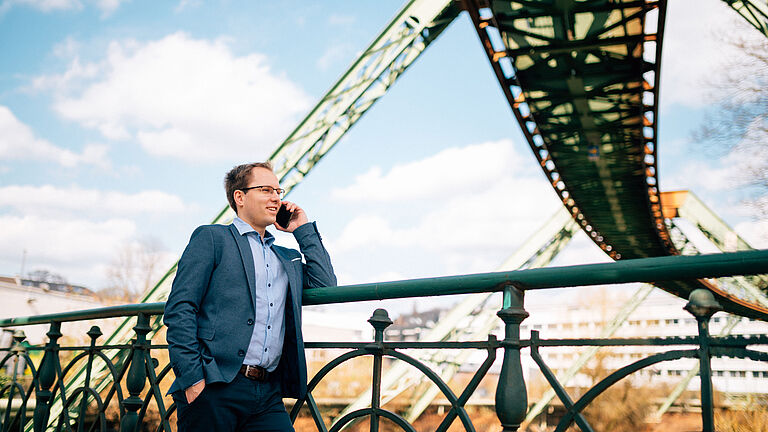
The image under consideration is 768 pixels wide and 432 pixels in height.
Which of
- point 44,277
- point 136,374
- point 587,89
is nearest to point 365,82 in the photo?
point 587,89

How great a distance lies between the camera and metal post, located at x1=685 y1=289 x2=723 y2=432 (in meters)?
1.47

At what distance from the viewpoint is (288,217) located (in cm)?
284

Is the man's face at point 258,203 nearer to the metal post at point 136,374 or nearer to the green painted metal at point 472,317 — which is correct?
the metal post at point 136,374

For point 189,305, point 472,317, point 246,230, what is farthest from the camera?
point 472,317

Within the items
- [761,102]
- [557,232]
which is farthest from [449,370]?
[761,102]

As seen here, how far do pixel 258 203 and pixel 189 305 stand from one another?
0.55 m

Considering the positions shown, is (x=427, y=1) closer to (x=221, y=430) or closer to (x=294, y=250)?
(x=294, y=250)

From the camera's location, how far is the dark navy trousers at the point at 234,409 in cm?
207

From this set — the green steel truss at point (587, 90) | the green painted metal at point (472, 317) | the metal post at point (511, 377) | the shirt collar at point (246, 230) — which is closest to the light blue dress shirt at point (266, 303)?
the shirt collar at point (246, 230)

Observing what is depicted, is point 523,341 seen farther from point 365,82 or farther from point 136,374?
point 365,82

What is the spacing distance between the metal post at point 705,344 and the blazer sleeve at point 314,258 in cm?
146

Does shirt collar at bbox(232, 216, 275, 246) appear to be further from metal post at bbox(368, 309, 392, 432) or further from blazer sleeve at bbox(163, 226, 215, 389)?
metal post at bbox(368, 309, 392, 432)

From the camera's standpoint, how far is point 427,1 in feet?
35.2

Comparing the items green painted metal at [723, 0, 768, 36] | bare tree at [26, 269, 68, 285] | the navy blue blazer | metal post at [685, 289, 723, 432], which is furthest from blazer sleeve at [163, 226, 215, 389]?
bare tree at [26, 269, 68, 285]
